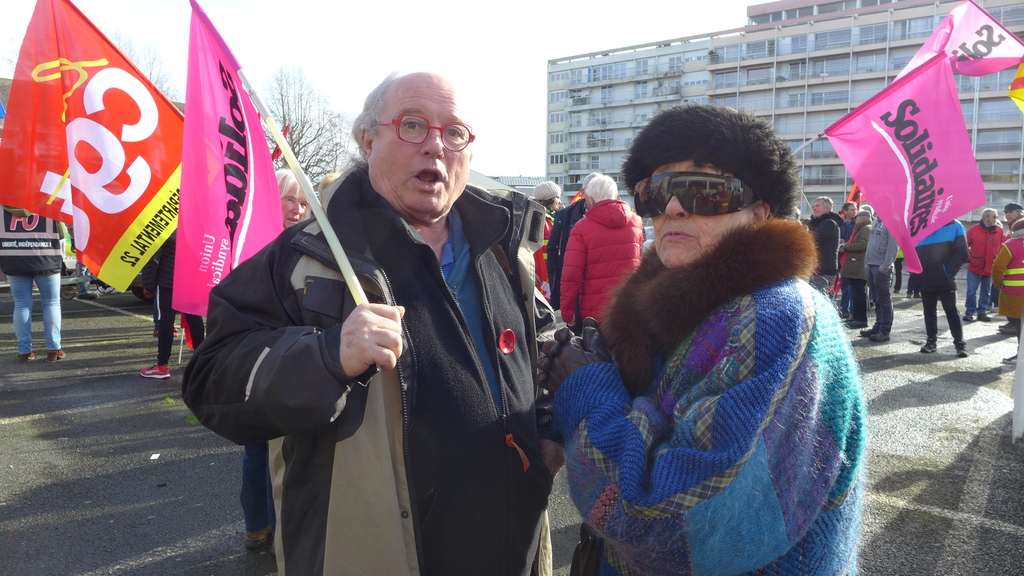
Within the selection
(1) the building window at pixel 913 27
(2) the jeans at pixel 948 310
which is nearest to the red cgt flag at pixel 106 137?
(2) the jeans at pixel 948 310

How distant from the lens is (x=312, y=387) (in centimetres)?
141

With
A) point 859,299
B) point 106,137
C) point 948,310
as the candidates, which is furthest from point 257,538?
point 859,299

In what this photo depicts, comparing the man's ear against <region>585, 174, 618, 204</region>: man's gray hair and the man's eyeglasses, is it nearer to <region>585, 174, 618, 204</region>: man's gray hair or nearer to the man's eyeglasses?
the man's eyeglasses

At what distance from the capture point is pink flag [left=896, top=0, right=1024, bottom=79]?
623 cm

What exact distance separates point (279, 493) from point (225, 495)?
265 cm

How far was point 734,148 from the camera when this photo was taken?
5.22 feet

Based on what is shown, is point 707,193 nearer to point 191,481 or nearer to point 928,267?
point 191,481

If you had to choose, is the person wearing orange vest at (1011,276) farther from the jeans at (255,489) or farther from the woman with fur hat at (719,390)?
the jeans at (255,489)

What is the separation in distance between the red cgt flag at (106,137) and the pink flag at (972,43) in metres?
6.62

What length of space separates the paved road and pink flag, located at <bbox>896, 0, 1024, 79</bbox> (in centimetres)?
328

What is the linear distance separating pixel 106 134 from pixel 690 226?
→ 320 cm

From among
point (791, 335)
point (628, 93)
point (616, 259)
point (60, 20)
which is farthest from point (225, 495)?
point (628, 93)

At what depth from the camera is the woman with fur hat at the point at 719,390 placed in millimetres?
1269

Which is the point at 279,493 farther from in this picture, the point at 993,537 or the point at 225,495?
the point at 993,537
